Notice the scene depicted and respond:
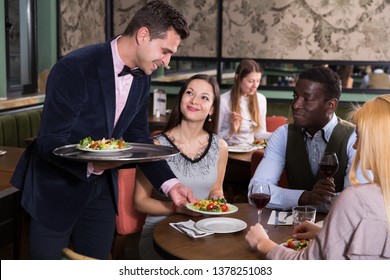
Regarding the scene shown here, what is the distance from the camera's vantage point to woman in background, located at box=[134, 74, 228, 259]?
9.42ft

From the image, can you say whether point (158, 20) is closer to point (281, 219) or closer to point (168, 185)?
point (168, 185)

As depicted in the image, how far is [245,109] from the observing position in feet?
17.1

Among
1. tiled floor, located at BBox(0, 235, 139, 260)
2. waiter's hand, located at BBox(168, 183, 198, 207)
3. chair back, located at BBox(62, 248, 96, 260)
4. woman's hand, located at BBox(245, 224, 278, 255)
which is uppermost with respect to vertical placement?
chair back, located at BBox(62, 248, 96, 260)

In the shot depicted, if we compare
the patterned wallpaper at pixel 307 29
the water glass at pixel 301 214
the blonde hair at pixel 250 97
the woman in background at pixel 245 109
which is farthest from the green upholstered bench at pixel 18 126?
the water glass at pixel 301 214

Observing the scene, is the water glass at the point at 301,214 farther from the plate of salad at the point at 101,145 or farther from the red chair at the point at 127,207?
the red chair at the point at 127,207

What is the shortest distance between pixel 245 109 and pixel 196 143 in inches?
90.5

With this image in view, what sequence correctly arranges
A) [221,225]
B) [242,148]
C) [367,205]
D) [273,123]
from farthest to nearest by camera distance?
[273,123] → [242,148] → [221,225] → [367,205]

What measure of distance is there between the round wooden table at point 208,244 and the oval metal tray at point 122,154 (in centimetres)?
28

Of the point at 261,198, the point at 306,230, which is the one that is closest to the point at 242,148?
the point at 261,198

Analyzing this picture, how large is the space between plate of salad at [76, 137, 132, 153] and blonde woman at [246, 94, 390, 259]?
2.67 feet

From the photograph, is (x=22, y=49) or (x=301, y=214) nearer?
(x=301, y=214)

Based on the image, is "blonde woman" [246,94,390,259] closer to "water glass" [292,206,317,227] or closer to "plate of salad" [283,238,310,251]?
"plate of salad" [283,238,310,251]

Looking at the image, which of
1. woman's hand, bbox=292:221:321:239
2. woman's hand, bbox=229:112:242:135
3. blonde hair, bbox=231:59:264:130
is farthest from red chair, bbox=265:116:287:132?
woman's hand, bbox=292:221:321:239

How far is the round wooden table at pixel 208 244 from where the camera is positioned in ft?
6.31
